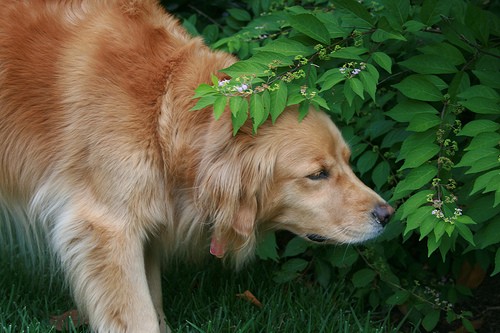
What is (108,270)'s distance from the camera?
11.4 feet

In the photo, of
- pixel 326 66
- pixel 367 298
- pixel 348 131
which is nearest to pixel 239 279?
pixel 367 298

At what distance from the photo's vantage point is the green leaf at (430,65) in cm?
341

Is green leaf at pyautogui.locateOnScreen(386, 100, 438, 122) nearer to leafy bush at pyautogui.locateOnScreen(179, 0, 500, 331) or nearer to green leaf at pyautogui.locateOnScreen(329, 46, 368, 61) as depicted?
leafy bush at pyautogui.locateOnScreen(179, 0, 500, 331)

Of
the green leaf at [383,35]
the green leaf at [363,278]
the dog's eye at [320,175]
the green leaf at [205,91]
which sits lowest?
the green leaf at [363,278]

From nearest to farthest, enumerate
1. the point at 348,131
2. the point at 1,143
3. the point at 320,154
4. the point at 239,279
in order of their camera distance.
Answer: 1. the point at 320,154
2. the point at 1,143
3. the point at 348,131
4. the point at 239,279

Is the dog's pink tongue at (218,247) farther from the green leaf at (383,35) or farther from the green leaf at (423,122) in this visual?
the green leaf at (383,35)

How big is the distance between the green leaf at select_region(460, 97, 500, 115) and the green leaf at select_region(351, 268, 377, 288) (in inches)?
56.4

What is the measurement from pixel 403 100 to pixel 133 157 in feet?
4.17

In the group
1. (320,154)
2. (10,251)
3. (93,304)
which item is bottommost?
(10,251)

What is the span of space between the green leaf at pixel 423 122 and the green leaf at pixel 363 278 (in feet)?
4.31

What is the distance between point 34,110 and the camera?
360 cm

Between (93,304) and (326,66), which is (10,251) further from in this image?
(326,66)

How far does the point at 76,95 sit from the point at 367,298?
2177 mm

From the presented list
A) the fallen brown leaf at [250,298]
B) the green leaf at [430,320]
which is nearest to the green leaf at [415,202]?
the green leaf at [430,320]
